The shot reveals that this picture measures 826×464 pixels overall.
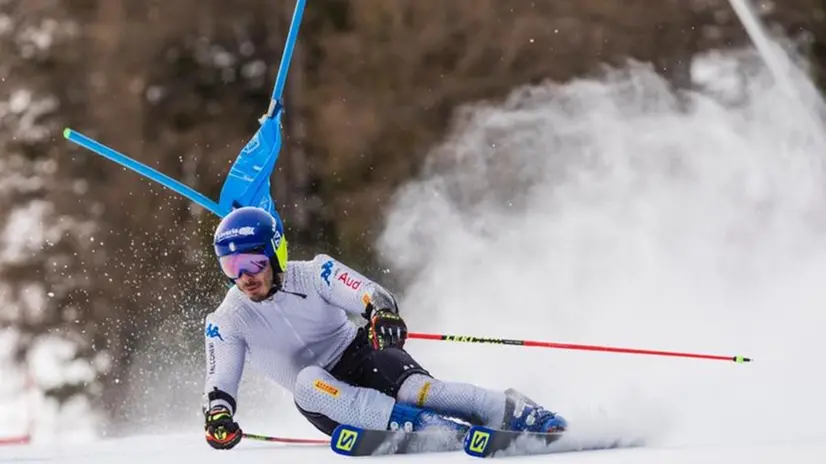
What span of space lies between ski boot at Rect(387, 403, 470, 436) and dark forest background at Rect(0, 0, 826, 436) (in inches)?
343

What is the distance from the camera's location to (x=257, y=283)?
195 inches

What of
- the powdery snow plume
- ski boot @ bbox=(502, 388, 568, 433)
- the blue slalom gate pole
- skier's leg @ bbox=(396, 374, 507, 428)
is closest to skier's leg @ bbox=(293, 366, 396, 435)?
skier's leg @ bbox=(396, 374, 507, 428)

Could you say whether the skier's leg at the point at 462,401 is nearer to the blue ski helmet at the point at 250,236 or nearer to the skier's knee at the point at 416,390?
the skier's knee at the point at 416,390

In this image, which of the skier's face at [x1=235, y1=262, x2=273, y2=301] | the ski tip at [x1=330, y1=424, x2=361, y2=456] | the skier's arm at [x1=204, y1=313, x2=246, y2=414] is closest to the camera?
the ski tip at [x1=330, y1=424, x2=361, y2=456]

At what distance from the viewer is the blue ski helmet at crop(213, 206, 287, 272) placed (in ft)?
15.9

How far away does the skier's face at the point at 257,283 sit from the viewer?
4.93m

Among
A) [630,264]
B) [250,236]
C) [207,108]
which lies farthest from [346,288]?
[207,108]

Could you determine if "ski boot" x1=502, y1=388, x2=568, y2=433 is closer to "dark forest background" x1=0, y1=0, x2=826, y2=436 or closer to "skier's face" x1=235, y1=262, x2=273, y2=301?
"skier's face" x1=235, y1=262, x2=273, y2=301

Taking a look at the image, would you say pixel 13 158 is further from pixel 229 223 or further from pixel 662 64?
pixel 229 223

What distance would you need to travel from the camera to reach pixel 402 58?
1661cm

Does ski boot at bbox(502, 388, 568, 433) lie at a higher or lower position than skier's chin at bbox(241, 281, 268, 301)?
lower

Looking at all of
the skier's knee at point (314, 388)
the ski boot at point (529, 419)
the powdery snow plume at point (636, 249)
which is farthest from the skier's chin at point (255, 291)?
the powdery snow plume at point (636, 249)

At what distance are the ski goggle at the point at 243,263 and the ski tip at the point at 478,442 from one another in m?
1.02

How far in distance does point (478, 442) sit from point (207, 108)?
13.9 m
